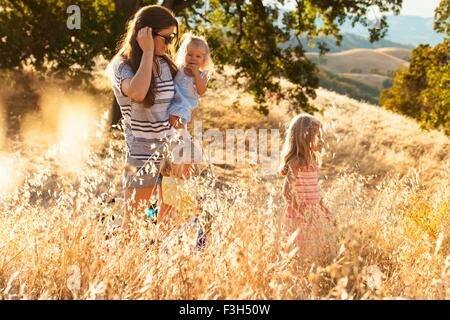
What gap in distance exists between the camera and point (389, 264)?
12.1ft

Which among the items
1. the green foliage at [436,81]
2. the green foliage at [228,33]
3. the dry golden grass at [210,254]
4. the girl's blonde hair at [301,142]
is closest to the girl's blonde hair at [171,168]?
the dry golden grass at [210,254]

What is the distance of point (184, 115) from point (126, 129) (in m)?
0.43

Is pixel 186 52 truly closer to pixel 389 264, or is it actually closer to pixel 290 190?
pixel 290 190

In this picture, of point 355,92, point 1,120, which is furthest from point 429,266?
point 355,92

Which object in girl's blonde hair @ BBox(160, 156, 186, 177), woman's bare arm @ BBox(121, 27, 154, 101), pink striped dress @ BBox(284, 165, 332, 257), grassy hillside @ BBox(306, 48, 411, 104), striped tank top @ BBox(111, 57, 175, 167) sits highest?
woman's bare arm @ BBox(121, 27, 154, 101)

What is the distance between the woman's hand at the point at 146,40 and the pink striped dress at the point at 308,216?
1440 mm

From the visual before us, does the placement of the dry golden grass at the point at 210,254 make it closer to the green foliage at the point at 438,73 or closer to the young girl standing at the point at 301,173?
the young girl standing at the point at 301,173

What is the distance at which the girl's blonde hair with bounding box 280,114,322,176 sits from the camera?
4.29 meters

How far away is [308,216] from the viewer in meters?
3.75

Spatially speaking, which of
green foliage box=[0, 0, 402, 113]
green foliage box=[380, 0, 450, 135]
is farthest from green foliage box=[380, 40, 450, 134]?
green foliage box=[0, 0, 402, 113]

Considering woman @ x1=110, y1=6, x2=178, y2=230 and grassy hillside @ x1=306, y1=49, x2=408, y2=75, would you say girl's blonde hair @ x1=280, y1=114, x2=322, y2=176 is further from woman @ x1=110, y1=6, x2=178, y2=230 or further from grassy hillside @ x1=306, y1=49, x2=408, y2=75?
grassy hillside @ x1=306, y1=49, x2=408, y2=75

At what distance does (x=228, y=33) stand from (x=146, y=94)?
39.4ft

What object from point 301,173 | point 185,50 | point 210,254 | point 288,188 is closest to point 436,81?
point 301,173

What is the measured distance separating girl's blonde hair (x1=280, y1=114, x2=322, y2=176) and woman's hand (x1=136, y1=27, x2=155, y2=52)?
4.56ft
